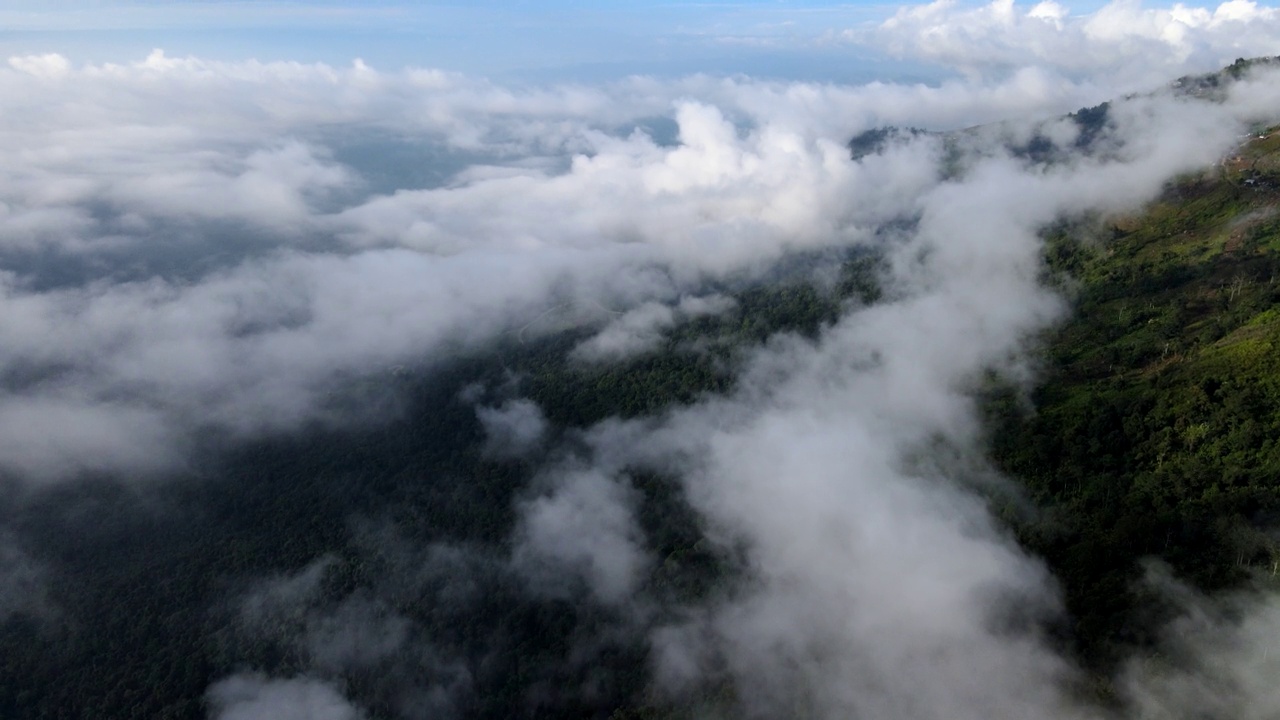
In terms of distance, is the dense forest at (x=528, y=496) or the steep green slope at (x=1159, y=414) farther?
the dense forest at (x=528, y=496)

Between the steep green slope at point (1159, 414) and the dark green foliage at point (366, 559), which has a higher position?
the steep green slope at point (1159, 414)

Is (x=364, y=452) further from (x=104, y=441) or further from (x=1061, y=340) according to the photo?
(x=1061, y=340)

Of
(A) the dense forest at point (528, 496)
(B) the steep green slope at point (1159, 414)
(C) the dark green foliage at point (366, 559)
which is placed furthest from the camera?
(C) the dark green foliage at point (366, 559)

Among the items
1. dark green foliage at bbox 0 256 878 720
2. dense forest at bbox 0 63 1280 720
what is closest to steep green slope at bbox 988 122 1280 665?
dense forest at bbox 0 63 1280 720

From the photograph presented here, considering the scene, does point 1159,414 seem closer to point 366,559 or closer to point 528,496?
point 528,496

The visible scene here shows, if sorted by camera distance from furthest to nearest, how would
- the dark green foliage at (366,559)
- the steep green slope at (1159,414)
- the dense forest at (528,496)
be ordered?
the dark green foliage at (366,559)
the dense forest at (528,496)
the steep green slope at (1159,414)

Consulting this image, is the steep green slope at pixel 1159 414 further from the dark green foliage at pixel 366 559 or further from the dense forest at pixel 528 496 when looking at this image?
the dark green foliage at pixel 366 559

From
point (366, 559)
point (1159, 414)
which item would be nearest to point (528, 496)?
point (366, 559)

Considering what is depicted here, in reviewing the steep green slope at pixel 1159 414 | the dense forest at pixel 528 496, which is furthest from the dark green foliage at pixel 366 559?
the steep green slope at pixel 1159 414
